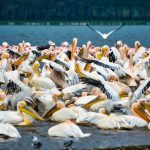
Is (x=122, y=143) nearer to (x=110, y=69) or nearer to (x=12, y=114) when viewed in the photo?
(x=12, y=114)

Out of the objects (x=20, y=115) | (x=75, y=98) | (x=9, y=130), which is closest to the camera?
(x=9, y=130)

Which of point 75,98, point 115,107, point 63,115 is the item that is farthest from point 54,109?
point 115,107

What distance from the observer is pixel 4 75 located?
20672 mm

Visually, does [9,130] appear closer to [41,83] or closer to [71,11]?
[41,83]

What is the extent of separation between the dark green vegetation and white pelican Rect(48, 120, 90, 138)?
13588 cm

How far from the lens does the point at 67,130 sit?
14758 millimetres

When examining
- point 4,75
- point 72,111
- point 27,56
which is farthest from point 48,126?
point 27,56

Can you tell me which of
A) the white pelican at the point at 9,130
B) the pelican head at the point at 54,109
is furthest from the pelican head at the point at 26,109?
the white pelican at the point at 9,130

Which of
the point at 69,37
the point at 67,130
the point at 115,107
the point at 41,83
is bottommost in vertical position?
the point at 69,37

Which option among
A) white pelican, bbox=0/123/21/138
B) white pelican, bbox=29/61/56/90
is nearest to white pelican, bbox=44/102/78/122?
white pelican, bbox=0/123/21/138

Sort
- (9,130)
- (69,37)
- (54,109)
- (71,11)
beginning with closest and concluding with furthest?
(9,130) → (54,109) → (69,37) → (71,11)

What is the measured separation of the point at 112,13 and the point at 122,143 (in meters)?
147

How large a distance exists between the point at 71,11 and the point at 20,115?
14459cm

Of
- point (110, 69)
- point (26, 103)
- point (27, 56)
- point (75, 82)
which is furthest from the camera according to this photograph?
point (27, 56)
